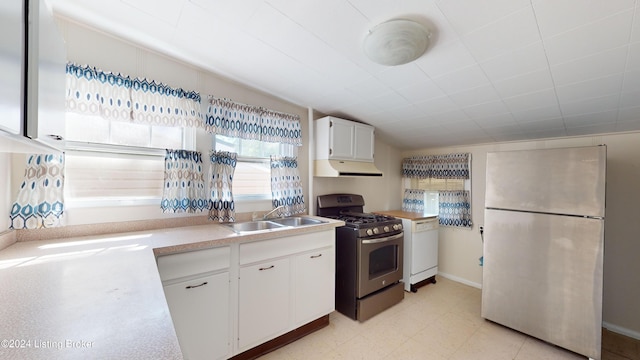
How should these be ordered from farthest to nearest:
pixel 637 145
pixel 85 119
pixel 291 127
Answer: pixel 291 127, pixel 637 145, pixel 85 119

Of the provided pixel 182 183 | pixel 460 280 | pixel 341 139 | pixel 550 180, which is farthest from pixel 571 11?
pixel 460 280

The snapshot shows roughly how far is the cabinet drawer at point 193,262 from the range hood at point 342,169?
1.41 metres

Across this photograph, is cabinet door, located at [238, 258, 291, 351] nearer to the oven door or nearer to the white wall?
the oven door

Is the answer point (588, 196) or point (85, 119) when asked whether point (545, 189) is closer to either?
point (588, 196)

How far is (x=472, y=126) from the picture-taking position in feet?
9.11

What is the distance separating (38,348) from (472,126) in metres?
3.38

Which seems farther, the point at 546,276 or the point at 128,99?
the point at 546,276

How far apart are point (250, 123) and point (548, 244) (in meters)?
2.87

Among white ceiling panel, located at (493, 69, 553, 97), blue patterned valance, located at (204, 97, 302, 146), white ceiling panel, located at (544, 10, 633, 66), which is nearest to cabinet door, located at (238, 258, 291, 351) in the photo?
blue patterned valance, located at (204, 97, 302, 146)

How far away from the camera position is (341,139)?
114 inches

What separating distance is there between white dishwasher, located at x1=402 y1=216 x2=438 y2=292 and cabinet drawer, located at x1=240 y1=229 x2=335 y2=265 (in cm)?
126

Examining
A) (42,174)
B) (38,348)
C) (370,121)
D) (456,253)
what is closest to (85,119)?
(42,174)

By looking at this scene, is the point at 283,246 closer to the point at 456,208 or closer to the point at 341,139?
A: the point at 341,139

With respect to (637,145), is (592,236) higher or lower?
lower
